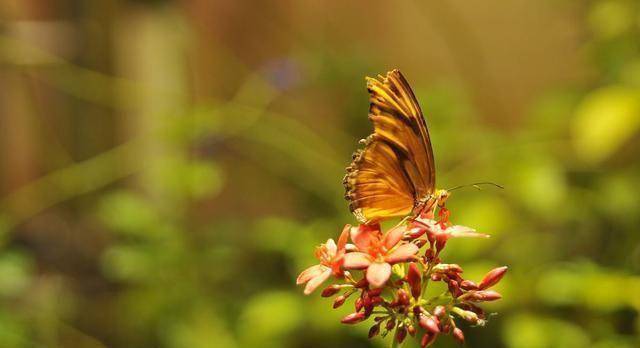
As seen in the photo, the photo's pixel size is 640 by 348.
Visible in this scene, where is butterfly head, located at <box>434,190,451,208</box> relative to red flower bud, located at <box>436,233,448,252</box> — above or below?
above

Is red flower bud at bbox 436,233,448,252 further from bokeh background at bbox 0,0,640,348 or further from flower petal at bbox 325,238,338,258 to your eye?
bokeh background at bbox 0,0,640,348

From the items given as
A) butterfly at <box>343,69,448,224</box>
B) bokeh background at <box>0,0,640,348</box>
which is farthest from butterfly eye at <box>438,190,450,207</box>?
bokeh background at <box>0,0,640,348</box>

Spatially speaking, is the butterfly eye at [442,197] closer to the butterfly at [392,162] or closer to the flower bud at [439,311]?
the butterfly at [392,162]

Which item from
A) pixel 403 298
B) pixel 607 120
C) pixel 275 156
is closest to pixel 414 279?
pixel 403 298

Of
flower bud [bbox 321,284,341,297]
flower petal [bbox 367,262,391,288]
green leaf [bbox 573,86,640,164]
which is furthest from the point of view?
green leaf [bbox 573,86,640,164]

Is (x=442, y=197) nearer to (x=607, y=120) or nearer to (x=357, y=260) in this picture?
(x=357, y=260)

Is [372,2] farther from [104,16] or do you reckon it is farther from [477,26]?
[104,16]

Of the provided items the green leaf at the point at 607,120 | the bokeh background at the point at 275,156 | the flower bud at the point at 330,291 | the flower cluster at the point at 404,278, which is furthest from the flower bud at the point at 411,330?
the green leaf at the point at 607,120

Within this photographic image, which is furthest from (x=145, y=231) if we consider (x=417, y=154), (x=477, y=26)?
(x=417, y=154)
